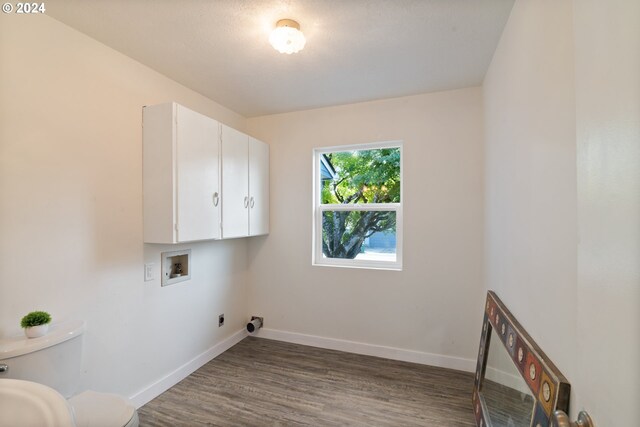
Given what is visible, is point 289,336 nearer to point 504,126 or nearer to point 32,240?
point 32,240

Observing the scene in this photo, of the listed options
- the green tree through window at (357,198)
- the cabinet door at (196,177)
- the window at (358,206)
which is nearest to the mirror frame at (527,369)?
the window at (358,206)

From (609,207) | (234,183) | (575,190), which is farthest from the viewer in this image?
(234,183)

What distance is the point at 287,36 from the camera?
5.23 ft

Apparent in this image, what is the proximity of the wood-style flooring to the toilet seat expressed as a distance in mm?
563

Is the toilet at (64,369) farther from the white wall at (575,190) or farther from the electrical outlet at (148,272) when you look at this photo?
the white wall at (575,190)

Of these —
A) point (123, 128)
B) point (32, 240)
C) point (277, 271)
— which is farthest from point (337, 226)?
point (32, 240)

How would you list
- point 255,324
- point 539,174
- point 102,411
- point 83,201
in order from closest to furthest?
1. point 539,174
2. point 102,411
3. point 83,201
4. point 255,324

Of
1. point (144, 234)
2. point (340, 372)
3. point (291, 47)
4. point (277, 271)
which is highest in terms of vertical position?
point (291, 47)

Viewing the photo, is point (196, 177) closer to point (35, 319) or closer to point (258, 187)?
point (258, 187)

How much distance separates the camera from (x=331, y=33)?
1718mm

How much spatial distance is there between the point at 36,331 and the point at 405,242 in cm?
255

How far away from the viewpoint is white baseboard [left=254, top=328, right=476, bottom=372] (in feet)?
8.20

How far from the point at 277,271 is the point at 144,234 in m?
1.42

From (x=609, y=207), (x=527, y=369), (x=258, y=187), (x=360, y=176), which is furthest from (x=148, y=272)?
(x=609, y=207)
